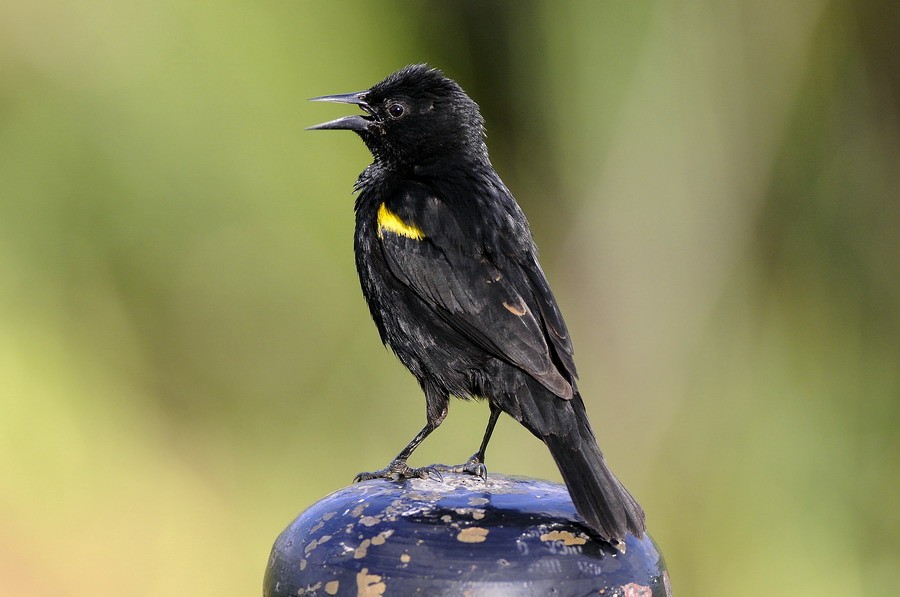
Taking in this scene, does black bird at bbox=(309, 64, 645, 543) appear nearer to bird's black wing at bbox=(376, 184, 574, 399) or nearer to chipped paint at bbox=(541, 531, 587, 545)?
bird's black wing at bbox=(376, 184, 574, 399)

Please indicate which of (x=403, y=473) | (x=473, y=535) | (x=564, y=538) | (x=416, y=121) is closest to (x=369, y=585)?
(x=473, y=535)

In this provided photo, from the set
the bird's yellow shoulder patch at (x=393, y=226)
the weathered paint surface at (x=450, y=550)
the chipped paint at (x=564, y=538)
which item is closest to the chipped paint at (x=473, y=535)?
the weathered paint surface at (x=450, y=550)

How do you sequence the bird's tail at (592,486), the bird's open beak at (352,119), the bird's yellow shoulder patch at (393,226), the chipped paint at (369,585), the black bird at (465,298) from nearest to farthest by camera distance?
the chipped paint at (369,585) → the bird's tail at (592,486) → the black bird at (465,298) → the bird's yellow shoulder patch at (393,226) → the bird's open beak at (352,119)

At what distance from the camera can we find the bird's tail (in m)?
2.22

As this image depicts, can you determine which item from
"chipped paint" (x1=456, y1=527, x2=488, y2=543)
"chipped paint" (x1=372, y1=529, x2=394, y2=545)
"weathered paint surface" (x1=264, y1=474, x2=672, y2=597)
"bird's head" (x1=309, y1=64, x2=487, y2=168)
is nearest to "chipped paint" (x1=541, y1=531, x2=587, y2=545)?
"weathered paint surface" (x1=264, y1=474, x2=672, y2=597)

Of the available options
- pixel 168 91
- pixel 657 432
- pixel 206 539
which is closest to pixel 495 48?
pixel 168 91

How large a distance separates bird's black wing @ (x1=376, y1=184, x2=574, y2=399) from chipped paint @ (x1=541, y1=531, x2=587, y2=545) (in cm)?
67

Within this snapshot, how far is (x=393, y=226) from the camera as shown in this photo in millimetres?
3193

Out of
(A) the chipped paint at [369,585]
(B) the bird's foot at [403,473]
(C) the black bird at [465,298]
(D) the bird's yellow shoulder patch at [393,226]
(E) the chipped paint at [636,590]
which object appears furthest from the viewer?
(D) the bird's yellow shoulder patch at [393,226]

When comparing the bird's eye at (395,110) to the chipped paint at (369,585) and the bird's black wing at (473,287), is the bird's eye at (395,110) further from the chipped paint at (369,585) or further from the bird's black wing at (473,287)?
the chipped paint at (369,585)

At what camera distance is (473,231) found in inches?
124

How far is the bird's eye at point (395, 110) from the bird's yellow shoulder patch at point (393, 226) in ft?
1.82

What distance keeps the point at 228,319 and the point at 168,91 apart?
114 centimetres

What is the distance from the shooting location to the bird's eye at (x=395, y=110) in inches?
147
